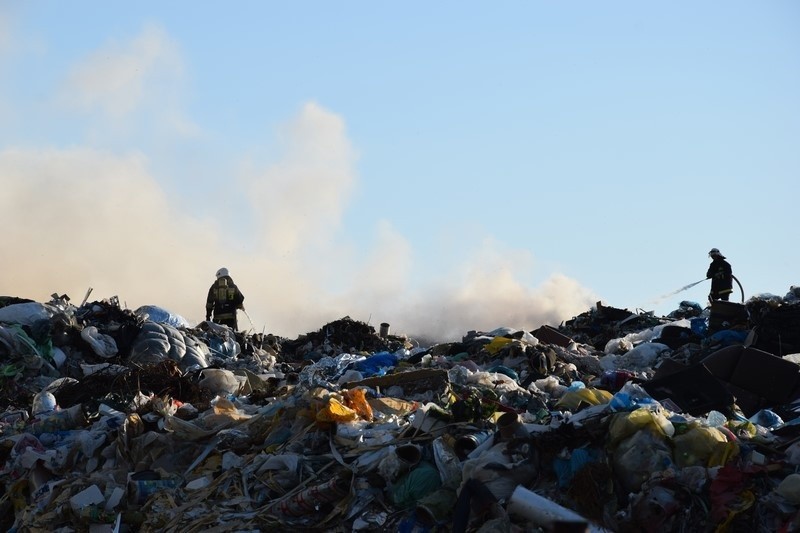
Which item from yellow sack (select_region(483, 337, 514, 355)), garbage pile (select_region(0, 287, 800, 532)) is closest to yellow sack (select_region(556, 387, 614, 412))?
garbage pile (select_region(0, 287, 800, 532))

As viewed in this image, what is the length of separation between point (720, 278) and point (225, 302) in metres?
7.55

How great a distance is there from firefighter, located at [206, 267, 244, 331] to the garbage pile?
2532mm

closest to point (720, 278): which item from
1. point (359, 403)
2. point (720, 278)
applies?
point (720, 278)

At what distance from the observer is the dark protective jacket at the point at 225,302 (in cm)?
1659

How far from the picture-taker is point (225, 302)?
16.6 metres

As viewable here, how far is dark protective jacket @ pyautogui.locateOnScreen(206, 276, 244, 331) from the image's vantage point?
54.4 ft

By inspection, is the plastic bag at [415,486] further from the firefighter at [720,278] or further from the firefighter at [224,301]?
the firefighter at [720,278]

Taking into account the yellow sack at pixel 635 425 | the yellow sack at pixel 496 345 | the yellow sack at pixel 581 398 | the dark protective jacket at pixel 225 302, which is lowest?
the yellow sack at pixel 635 425

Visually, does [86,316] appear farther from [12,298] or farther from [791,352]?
[791,352]

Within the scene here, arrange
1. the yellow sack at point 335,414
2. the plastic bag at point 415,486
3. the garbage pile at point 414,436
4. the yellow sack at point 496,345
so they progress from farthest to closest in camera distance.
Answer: the yellow sack at point 496,345 < the yellow sack at point 335,414 < the plastic bag at point 415,486 < the garbage pile at point 414,436

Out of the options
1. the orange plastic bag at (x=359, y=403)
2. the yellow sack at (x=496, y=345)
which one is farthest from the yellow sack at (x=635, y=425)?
the yellow sack at (x=496, y=345)

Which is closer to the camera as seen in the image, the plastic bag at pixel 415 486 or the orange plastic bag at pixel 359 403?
the plastic bag at pixel 415 486

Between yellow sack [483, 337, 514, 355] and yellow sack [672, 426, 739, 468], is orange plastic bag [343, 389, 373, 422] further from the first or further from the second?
yellow sack [483, 337, 514, 355]

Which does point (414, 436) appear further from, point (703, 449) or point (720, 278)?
point (720, 278)
